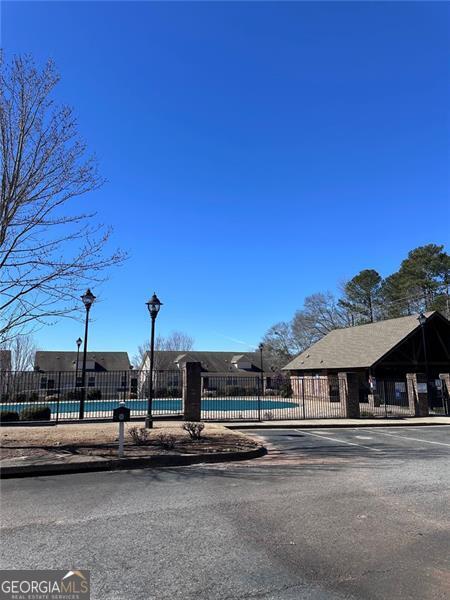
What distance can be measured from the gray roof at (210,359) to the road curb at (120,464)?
2221 inches

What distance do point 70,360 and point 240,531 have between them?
67.5m

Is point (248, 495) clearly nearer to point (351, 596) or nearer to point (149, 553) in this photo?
point (149, 553)

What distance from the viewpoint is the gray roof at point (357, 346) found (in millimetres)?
34219

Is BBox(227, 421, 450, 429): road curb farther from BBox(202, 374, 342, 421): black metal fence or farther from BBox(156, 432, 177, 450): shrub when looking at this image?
BBox(156, 432, 177, 450): shrub

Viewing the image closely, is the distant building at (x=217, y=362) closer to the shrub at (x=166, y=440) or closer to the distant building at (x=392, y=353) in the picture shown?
the distant building at (x=392, y=353)

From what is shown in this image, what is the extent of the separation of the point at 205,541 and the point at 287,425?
1574 centimetres

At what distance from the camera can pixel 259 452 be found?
1198cm

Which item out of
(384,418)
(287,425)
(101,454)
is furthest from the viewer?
(384,418)

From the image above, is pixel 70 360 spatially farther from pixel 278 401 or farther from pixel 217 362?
pixel 278 401

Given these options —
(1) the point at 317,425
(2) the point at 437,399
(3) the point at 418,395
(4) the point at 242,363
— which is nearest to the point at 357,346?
(2) the point at 437,399

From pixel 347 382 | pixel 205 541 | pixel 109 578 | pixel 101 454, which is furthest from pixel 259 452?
pixel 347 382

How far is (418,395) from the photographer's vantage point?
26.3m

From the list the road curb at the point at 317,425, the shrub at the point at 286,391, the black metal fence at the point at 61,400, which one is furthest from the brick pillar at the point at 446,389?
the shrub at the point at 286,391

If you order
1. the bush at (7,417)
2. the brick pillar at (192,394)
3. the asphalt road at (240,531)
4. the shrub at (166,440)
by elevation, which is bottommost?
the asphalt road at (240,531)
